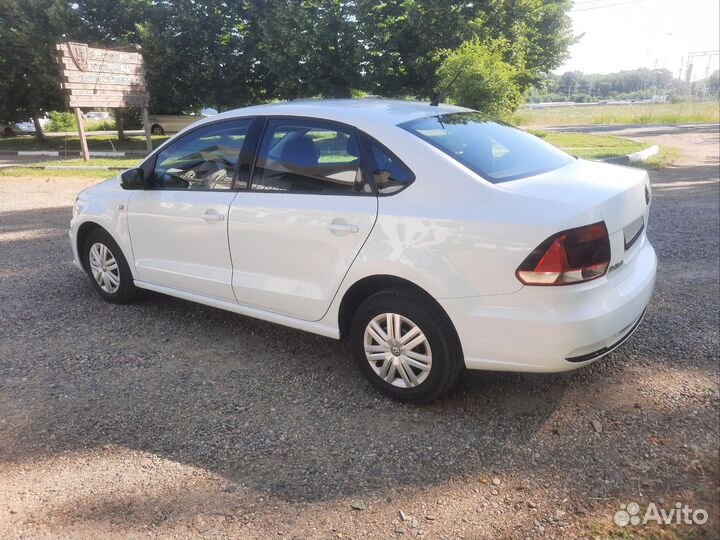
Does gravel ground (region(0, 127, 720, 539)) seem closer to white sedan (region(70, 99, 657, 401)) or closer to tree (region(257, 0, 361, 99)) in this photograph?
white sedan (region(70, 99, 657, 401))

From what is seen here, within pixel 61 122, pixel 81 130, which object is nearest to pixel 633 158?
pixel 81 130

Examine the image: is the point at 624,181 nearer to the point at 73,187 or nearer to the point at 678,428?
the point at 678,428

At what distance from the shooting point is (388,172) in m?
3.04

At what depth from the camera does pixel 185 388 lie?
3410 millimetres

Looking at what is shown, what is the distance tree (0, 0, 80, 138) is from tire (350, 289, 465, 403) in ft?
71.9

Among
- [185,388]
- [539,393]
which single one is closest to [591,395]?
[539,393]

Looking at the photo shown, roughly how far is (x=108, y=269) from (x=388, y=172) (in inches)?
113

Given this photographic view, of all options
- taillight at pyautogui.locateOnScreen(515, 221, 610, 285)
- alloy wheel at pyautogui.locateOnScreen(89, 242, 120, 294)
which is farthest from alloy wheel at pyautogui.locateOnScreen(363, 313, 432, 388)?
alloy wheel at pyautogui.locateOnScreen(89, 242, 120, 294)

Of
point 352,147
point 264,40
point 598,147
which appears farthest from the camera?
point 264,40

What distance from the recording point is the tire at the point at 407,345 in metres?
2.88

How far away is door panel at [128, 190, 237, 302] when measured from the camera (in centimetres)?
371

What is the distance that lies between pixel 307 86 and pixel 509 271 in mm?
19319

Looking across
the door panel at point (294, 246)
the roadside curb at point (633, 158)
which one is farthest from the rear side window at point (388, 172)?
the roadside curb at point (633, 158)

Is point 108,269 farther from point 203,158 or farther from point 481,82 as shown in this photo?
point 481,82
